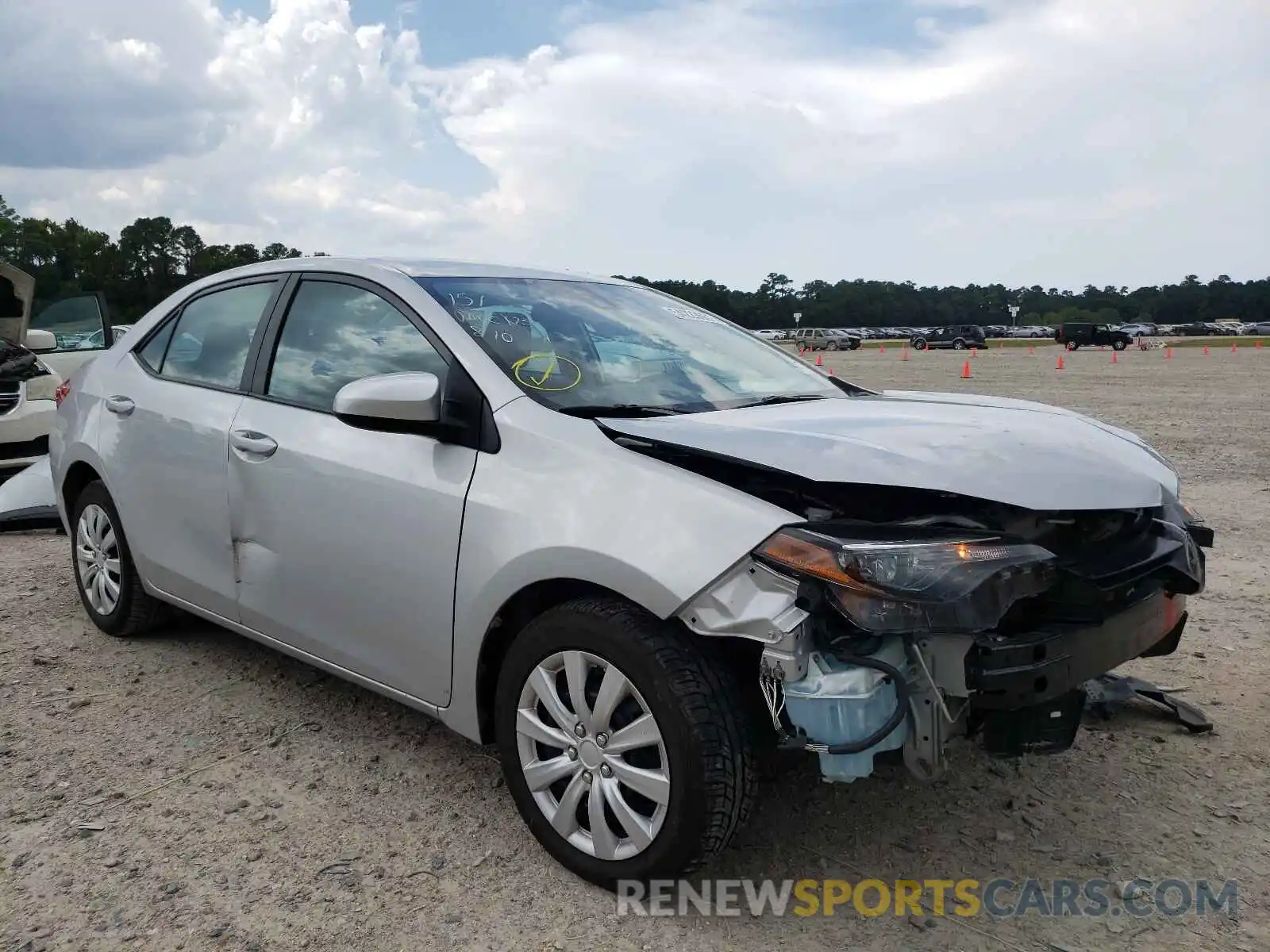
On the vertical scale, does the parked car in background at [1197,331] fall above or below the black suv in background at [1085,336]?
above

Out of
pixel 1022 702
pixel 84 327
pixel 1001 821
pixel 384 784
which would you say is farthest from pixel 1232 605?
pixel 84 327

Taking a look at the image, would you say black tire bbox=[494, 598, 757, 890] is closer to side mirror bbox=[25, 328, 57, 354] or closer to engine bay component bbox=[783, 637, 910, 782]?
engine bay component bbox=[783, 637, 910, 782]

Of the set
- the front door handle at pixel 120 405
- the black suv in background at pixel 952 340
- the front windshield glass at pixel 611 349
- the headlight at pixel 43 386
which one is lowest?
the black suv in background at pixel 952 340

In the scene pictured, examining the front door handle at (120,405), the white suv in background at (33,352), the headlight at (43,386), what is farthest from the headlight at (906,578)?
the headlight at (43,386)

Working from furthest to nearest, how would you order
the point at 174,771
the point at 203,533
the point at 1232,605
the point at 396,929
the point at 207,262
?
the point at 207,262 → the point at 1232,605 → the point at 203,533 → the point at 174,771 → the point at 396,929

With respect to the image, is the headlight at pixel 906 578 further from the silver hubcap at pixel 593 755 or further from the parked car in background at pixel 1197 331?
the parked car in background at pixel 1197 331

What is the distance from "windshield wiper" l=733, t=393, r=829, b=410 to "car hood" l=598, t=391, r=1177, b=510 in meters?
0.11

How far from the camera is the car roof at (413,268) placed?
341 cm

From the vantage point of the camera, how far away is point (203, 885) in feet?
8.59

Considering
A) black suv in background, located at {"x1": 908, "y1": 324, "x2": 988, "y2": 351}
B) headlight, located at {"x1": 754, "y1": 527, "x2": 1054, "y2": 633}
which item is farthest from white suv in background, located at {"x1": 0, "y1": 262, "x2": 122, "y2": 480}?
black suv in background, located at {"x1": 908, "y1": 324, "x2": 988, "y2": 351}

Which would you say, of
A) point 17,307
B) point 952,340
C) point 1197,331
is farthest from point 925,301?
point 17,307

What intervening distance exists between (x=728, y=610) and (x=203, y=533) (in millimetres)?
2234

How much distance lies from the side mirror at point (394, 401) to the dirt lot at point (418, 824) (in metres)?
1.16

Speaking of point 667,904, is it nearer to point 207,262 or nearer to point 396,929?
point 396,929
